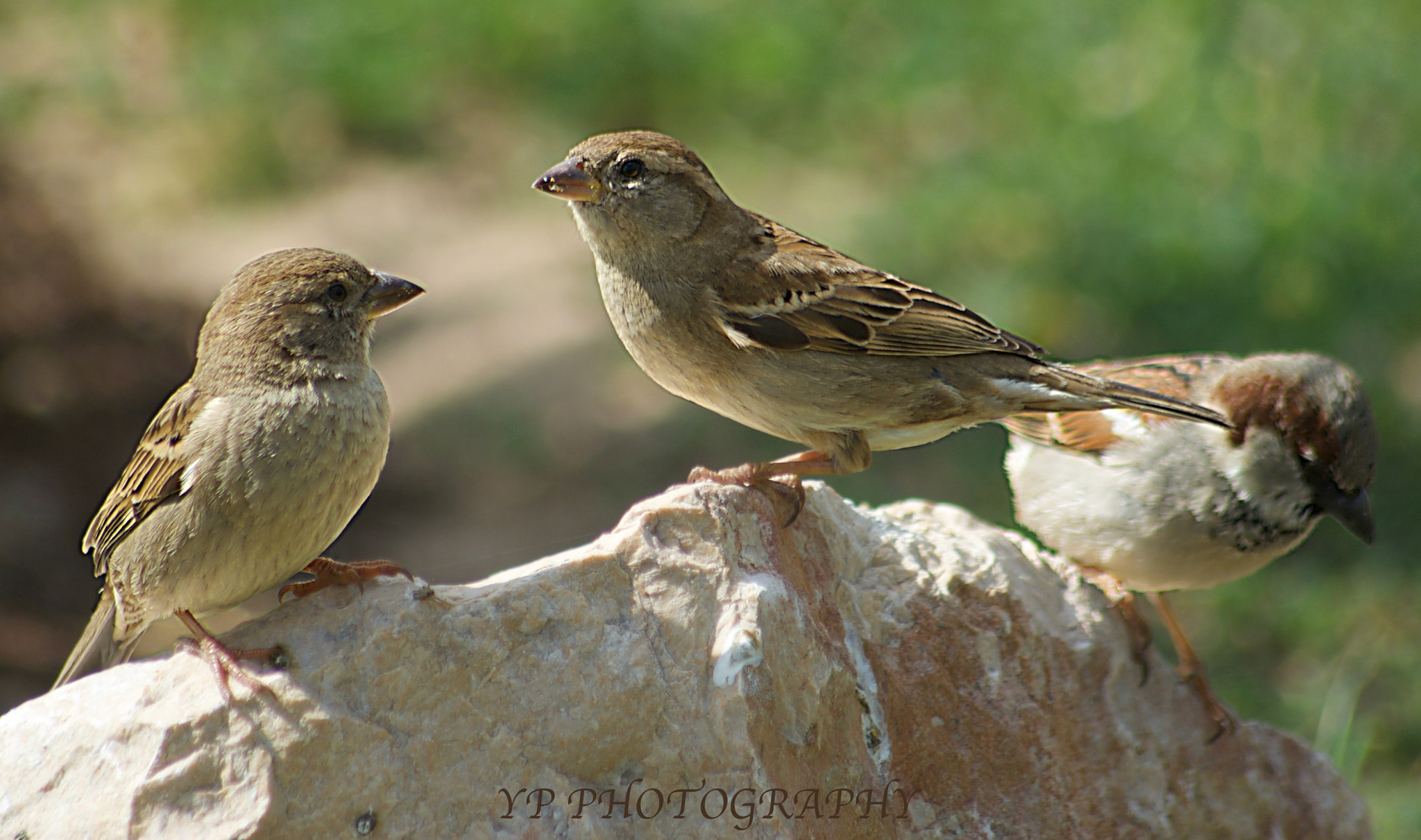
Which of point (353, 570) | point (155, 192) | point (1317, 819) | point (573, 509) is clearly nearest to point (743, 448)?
point (573, 509)

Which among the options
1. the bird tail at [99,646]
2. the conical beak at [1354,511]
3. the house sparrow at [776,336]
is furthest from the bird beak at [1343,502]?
the bird tail at [99,646]

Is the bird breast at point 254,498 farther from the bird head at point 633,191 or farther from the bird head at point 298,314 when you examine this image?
the bird head at point 633,191

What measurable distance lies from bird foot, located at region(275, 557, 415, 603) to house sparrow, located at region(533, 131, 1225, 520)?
3.53 ft

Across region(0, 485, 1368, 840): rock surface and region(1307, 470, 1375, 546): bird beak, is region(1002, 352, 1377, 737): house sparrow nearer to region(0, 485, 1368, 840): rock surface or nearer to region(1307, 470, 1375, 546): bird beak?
region(1307, 470, 1375, 546): bird beak

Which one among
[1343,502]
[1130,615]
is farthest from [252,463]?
[1343,502]

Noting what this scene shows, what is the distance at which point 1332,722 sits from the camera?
16.7 feet

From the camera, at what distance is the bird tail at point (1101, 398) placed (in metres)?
3.48

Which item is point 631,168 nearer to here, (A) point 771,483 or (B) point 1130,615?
(A) point 771,483

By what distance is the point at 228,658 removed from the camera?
2709mm

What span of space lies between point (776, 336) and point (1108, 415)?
132 centimetres

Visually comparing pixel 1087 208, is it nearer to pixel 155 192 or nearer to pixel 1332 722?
pixel 1332 722

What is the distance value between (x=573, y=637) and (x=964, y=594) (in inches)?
49.7

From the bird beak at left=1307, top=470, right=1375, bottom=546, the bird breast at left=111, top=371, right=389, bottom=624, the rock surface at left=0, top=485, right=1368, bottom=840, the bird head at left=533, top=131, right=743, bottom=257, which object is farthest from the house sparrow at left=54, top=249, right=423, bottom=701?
the bird beak at left=1307, top=470, right=1375, bottom=546

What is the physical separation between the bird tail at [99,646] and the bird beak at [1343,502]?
352 centimetres
